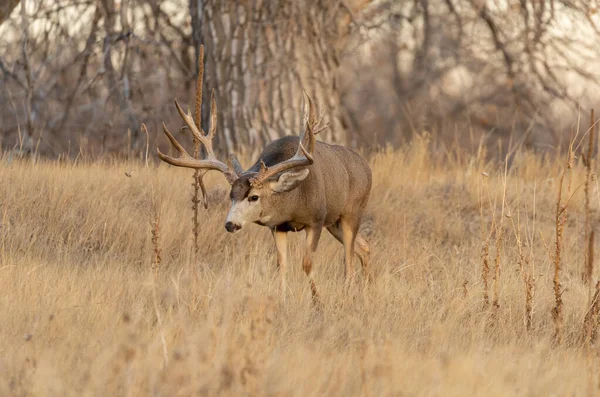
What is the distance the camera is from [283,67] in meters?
12.0

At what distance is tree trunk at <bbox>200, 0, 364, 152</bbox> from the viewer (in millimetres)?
11945

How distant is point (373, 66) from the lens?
22422 millimetres

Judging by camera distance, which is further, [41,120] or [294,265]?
[41,120]

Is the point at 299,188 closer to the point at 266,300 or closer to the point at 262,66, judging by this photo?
the point at 266,300

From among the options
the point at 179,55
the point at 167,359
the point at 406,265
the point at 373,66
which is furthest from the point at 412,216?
the point at 373,66

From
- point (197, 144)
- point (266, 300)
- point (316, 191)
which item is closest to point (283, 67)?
point (316, 191)

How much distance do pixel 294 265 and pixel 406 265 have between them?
0.93 metres

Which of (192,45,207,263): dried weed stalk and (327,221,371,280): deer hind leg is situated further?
(327,221,371,280): deer hind leg

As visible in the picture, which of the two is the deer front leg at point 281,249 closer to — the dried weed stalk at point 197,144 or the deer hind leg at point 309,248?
the deer hind leg at point 309,248

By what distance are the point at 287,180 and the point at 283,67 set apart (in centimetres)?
497

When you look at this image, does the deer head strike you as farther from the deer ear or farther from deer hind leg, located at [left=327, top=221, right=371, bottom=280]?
deer hind leg, located at [left=327, top=221, right=371, bottom=280]

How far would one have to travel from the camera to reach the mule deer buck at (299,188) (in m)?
7.06

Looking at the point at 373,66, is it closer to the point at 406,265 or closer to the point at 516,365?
the point at 406,265

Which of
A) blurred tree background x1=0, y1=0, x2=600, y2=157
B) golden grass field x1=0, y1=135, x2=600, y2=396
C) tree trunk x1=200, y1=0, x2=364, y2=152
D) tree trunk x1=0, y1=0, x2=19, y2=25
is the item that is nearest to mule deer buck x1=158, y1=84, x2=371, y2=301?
golden grass field x1=0, y1=135, x2=600, y2=396
